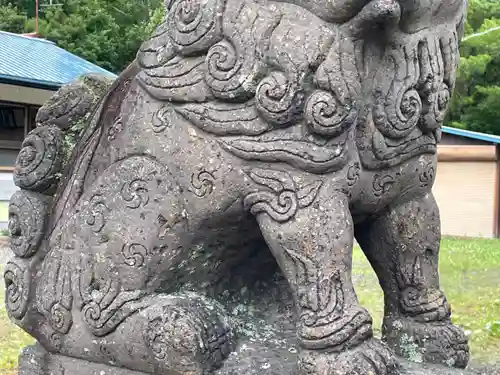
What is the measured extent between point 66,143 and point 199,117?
440 mm

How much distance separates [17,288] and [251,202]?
58 centimetres

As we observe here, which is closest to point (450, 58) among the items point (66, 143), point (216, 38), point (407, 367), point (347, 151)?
point (347, 151)

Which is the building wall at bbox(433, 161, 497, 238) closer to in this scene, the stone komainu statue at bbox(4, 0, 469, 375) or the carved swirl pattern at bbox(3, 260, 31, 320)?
the stone komainu statue at bbox(4, 0, 469, 375)

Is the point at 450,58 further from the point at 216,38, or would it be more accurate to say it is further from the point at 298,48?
the point at 216,38

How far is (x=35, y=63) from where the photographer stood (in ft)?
32.8

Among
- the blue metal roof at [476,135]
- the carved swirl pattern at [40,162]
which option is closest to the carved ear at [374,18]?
the carved swirl pattern at [40,162]

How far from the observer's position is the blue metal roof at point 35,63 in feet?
29.5

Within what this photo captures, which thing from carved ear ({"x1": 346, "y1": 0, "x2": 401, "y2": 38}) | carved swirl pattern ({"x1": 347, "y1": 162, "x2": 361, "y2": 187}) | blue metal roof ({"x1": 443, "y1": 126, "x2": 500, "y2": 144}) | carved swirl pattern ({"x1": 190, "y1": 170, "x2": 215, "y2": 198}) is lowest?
blue metal roof ({"x1": 443, "y1": 126, "x2": 500, "y2": 144})

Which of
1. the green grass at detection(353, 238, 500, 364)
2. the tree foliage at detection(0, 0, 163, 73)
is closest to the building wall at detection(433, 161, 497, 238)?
the green grass at detection(353, 238, 500, 364)

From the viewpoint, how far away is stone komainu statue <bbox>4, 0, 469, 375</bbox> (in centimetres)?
124

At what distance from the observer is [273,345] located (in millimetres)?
1420

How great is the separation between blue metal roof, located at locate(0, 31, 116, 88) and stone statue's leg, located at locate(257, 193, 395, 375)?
7.39m

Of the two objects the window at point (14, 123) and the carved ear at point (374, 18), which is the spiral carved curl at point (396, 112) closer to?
the carved ear at point (374, 18)

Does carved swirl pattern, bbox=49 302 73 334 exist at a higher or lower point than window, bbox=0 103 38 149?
higher
